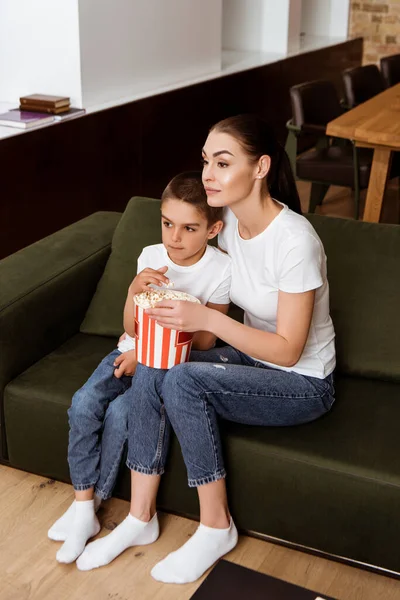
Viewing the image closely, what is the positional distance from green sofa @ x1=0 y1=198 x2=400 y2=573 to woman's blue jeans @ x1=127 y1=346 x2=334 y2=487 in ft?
0.16

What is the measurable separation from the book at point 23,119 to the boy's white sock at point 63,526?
2002 mm

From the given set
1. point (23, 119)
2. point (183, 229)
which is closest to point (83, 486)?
point (183, 229)

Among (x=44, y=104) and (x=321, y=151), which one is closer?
(x=44, y=104)

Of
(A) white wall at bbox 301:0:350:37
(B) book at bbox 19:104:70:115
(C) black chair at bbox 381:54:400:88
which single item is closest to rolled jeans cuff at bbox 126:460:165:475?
(B) book at bbox 19:104:70:115

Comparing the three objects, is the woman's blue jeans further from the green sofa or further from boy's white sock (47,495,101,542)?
boy's white sock (47,495,101,542)

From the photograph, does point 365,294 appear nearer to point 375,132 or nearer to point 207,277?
point 207,277

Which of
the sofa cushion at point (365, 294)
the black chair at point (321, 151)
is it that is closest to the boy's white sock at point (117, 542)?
the sofa cushion at point (365, 294)

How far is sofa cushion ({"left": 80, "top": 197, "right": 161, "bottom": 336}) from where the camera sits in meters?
2.45

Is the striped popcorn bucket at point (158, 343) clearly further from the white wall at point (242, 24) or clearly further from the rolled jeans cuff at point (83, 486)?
the white wall at point (242, 24)

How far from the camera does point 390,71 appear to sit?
17.7 feet

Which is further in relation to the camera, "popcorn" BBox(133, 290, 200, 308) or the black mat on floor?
"popcorn" BBox(133, 290, 200, 308)

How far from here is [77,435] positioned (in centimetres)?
204

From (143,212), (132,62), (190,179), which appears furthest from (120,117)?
(190,179)

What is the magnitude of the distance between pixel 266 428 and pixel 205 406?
0.61 ft
